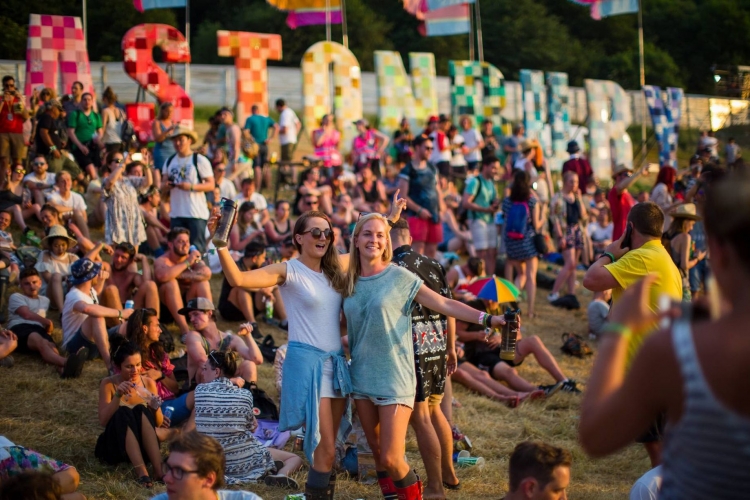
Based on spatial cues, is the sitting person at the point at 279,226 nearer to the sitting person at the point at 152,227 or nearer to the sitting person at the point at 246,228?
the sitting person at the point at 246,228

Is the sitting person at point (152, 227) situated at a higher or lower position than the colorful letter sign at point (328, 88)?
lower

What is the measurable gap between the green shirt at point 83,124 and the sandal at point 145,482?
8.50 meters

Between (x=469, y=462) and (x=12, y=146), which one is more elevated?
(x=12, y=146)

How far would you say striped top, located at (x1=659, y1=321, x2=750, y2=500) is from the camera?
1935 mm


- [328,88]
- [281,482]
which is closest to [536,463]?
[281,482]

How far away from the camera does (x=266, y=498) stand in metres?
5.62

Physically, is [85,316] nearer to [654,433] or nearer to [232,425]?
[232,425]

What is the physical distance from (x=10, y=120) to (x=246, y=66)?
586 cm

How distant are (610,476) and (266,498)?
2543 mm

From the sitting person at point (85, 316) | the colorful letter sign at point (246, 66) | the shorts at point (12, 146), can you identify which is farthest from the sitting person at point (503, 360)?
the colorful letter sign at point (246, 66)

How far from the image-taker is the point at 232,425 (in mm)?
5828

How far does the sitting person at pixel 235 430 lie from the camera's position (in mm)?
5824

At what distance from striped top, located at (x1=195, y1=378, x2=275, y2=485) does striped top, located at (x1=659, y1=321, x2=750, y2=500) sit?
4147 mm

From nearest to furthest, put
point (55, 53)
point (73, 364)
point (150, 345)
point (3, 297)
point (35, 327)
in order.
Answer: point (150, 345) < point (73, 364) < point (35, 327) < point (3, 297) < point (55, 53)
